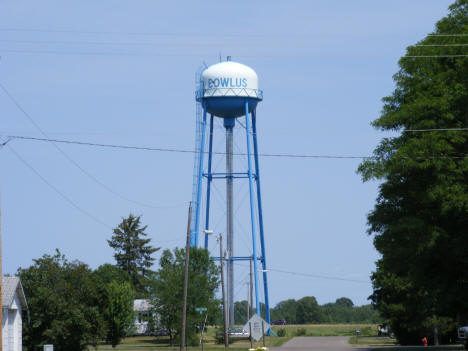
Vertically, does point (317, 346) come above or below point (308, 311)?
below

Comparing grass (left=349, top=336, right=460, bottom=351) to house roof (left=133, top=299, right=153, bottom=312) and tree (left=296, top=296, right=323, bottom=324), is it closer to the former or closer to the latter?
house roof (left=133, top=299, right=153, bottom=312)

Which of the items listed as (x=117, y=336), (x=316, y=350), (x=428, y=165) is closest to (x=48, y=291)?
(x=316, y=350)

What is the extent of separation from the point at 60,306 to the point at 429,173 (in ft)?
56.6

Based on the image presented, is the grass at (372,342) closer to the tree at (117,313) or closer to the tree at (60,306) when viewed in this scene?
the tree at (117,313)

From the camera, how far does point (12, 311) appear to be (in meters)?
34.6

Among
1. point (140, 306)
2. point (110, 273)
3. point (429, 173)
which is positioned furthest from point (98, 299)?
point (110, 273)

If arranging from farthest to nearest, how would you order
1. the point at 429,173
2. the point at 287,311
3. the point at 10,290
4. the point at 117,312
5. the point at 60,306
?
1. the point at 287,311
2. the point at 117,312
3. the point at 60,306
4. the point at 10,290
5. the point at 429,173

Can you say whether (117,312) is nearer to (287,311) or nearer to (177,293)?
(177,293)

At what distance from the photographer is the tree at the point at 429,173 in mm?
30109

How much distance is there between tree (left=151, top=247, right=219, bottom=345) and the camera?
2226 inches

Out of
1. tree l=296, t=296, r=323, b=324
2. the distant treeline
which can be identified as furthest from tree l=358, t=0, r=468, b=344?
tree l=296, t=296, r=323, b=324

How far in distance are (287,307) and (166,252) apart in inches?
4505

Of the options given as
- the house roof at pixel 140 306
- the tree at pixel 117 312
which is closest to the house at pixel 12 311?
the tree at pixel 117 312

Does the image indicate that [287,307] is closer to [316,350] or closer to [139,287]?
[139,287]
